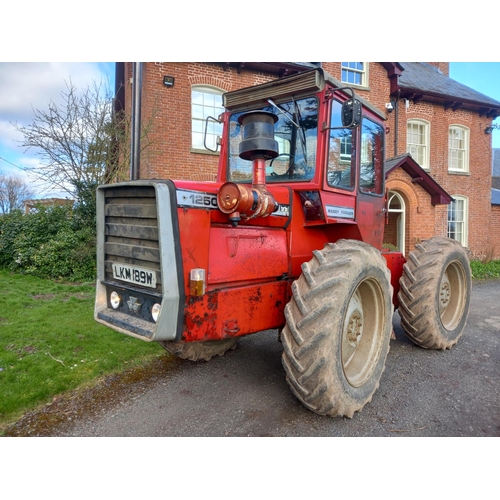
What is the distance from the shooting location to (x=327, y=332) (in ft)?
8.51

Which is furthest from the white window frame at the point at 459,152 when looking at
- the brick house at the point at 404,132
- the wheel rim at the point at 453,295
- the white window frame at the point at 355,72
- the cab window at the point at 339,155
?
the cab window at the point at 339,155

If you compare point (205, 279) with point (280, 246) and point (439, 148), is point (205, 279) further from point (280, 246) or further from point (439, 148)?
point (439, 148)

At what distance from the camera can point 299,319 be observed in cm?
268

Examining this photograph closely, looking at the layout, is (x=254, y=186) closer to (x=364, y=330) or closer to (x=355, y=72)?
(x=364, y=330)

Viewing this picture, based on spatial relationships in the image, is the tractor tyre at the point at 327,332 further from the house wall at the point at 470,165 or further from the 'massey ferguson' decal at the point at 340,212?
the house wall at the point at 470,165

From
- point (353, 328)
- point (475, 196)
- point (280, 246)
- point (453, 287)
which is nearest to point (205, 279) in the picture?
point (280, 246)

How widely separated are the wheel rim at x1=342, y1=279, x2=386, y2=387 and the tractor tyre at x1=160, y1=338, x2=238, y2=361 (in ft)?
4.28

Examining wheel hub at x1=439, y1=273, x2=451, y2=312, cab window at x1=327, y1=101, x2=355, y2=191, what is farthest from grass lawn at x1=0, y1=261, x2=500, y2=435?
wheel hub at x1=439, y1=273, x2=451, y2=312

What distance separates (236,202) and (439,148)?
13.6 metres

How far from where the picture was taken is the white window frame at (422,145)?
13.5 m

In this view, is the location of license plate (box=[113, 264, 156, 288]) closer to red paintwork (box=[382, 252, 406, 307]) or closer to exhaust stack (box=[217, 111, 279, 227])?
exhaust stack (box=[217, 111, 279, 227])

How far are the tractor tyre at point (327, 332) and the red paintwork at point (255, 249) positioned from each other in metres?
0.40

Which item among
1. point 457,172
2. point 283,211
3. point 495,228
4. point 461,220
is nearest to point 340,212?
point 283,211

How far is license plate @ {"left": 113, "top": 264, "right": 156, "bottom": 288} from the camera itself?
2.67 m
